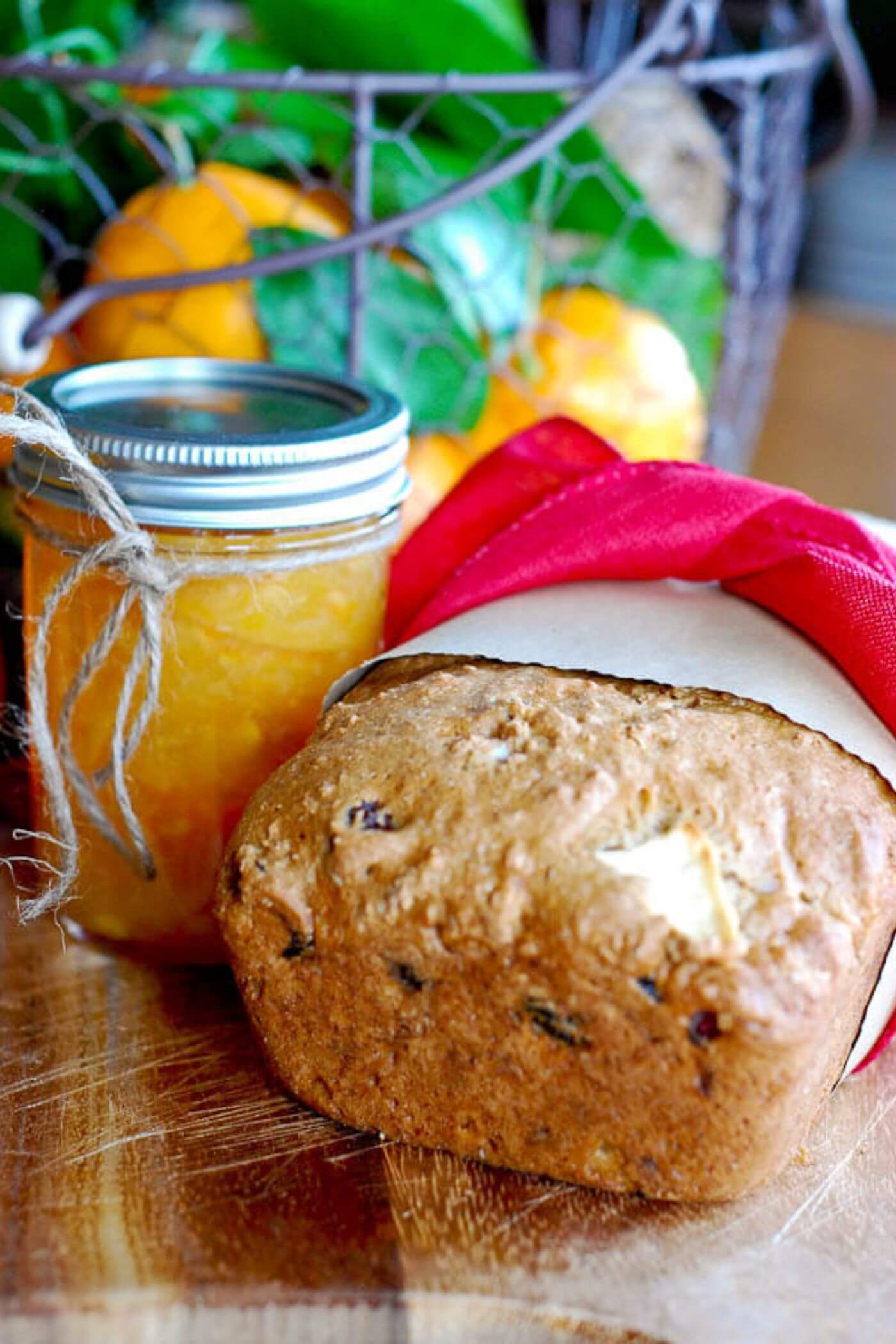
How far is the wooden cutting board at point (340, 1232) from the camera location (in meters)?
0.45

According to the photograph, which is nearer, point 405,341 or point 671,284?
point 405,341

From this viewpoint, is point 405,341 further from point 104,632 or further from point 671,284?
point 104,632

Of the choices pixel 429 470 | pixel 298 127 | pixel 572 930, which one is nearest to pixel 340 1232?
pixel 572 930

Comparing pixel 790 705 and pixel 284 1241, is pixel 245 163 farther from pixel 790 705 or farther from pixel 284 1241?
pixel 284 1241

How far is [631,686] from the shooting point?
0.58 metres

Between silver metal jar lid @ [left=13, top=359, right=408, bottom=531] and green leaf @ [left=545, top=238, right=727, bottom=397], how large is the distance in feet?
1.25

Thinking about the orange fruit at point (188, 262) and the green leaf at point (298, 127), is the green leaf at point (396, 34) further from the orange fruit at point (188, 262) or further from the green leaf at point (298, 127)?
the orange fruit at point (188, 262)

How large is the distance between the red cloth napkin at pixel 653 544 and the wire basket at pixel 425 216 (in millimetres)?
161

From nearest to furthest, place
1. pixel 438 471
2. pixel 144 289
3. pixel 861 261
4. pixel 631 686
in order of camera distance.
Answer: pixel 631 686 → pixel 144 289 → pixel 438 471 → pixel 861 261

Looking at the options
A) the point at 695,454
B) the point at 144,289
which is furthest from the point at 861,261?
the point at 144,289

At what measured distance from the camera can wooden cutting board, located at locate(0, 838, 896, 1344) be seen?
45cm

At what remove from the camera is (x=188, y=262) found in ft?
2.79

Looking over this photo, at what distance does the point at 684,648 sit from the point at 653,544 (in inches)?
2.8

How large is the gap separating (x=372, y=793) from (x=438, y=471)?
0.43 metres
